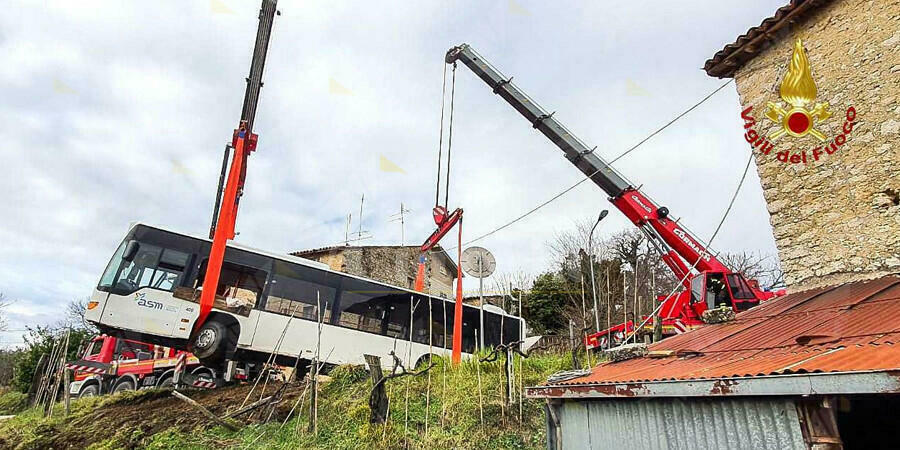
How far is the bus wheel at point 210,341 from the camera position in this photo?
9.84 metres

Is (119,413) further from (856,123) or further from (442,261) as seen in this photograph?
(442,261)

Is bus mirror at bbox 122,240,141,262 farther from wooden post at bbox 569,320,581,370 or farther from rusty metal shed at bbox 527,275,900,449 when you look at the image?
rusty metal shed at bbox 527,275,900,449

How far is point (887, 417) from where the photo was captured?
4598mm

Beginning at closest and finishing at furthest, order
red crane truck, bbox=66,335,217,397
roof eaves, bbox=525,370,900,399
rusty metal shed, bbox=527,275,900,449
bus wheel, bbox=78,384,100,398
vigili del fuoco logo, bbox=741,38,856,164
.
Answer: roof eaves, bbox=525,370,900,399 < rusty metal shed, bbox=527,275,900,449 < vigili del fuoco logo, bbox=741,38,856,164 < red crane truck, bbox=66,335,217,397 < bus wheel, bbox=78,384,100,398

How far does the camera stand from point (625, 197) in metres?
10.5

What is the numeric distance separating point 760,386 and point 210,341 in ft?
32.9

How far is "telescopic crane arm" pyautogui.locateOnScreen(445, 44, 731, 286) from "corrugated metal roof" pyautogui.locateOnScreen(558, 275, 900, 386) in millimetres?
4112

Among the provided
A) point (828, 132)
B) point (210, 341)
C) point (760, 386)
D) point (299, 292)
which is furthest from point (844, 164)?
point (210, 341)

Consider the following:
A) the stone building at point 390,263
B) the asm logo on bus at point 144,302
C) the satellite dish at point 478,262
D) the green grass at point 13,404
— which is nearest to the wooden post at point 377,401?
the satellite dish at point 478,262

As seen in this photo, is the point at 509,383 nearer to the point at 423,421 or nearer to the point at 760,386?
the point at 423,421

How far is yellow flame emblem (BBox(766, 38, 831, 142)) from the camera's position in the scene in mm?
5766

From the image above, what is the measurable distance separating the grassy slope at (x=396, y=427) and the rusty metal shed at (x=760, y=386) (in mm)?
2739

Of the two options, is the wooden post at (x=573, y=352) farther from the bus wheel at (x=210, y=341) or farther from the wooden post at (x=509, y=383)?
the bus wheel at (x=210, y=341)

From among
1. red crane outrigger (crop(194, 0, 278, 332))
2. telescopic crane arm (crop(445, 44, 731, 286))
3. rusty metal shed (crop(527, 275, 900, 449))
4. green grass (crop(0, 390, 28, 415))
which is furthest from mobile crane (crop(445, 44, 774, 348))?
green grass (crop(0, 390, 28, 415))
